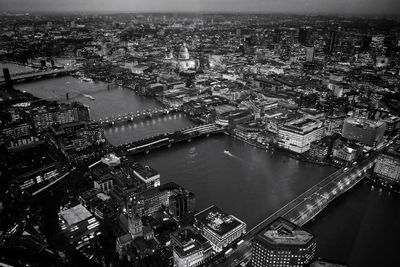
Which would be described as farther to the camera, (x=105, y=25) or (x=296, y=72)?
(x=105, y=25)

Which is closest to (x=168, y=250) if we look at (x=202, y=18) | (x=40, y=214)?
(x=40, y=214)

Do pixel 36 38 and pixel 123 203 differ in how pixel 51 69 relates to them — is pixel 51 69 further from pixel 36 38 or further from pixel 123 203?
pixel 123 203

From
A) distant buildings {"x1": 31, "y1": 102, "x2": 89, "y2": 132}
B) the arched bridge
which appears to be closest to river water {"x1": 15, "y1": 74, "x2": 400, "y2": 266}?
the arched bridge

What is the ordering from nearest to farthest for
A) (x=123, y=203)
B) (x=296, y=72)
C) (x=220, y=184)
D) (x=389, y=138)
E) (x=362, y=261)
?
(x=362, y=261), (x=123, y=203), (x=220, y=184), (x=389, y=138), (x=296, y=72)

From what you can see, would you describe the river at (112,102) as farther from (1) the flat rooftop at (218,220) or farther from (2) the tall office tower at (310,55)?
(2) the tall office tower at (310,55)

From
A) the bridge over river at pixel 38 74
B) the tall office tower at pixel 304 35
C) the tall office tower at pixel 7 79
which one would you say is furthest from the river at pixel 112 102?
the tall office tower at pixel 304 35
